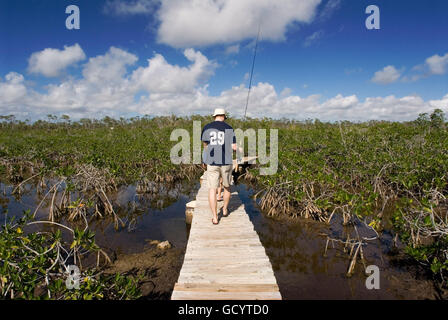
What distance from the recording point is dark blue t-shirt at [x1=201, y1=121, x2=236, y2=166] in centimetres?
355

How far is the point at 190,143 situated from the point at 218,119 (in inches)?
351

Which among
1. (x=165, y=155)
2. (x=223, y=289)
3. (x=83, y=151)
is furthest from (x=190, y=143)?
(x=223, y=289)

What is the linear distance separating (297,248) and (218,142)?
2696mm

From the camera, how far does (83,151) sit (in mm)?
9633

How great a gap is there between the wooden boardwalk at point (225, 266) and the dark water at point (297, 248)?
93 cm

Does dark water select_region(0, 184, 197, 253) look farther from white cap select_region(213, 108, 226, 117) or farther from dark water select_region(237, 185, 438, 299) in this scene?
white cap select_region(213, 108, 226, 117)

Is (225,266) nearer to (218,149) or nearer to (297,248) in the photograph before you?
(218,149)

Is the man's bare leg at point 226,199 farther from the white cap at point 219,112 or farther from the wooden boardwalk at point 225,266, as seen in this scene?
the white cap at point 219,112

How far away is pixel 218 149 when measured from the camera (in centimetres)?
363

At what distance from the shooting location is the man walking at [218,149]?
11.7 feet

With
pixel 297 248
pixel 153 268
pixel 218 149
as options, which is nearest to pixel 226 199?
pixel 218 149

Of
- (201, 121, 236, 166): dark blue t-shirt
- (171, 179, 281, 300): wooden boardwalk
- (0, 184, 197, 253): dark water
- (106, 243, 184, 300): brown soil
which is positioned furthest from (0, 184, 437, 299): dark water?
(201, 121, 236, 166): dark blue t-shirt

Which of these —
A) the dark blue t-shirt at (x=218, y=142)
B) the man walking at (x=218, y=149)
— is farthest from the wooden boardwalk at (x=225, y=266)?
the dark blue t-shirt at (x=218, y=142)
